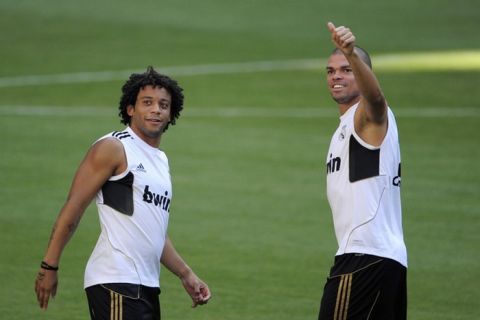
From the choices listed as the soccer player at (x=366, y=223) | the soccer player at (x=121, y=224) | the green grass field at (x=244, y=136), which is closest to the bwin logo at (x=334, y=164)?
the soccer player at (x=366, y=223)

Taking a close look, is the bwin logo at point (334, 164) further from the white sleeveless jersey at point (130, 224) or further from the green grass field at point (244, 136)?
the green grass field at point (244, 136)

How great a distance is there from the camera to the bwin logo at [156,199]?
773 centimetres

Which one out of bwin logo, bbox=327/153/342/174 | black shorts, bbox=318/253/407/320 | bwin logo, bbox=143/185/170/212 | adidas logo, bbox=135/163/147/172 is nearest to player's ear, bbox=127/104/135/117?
adidas logo, bbox=135/163/147/172

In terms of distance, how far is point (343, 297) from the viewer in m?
7.83

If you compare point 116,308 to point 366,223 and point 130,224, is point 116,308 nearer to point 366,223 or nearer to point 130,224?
point 130,224

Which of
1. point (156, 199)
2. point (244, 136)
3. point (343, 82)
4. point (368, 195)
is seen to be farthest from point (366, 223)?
point (244, 136)

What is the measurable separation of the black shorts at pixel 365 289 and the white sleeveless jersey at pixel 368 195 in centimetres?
6

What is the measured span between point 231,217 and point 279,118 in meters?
8.22

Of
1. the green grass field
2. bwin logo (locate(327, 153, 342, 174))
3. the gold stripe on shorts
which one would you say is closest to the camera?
the gold stripe on shorts

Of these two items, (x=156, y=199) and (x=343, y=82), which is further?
(x=343, y=82)

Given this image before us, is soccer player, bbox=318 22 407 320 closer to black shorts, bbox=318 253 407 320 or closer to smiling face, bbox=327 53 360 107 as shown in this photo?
black shorts, bbox=318 253 407 320

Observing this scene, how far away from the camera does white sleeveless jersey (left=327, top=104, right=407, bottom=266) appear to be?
7.76 meters

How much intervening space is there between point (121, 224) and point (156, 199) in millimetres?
314

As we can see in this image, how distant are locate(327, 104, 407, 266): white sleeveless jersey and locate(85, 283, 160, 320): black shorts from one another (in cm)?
137
